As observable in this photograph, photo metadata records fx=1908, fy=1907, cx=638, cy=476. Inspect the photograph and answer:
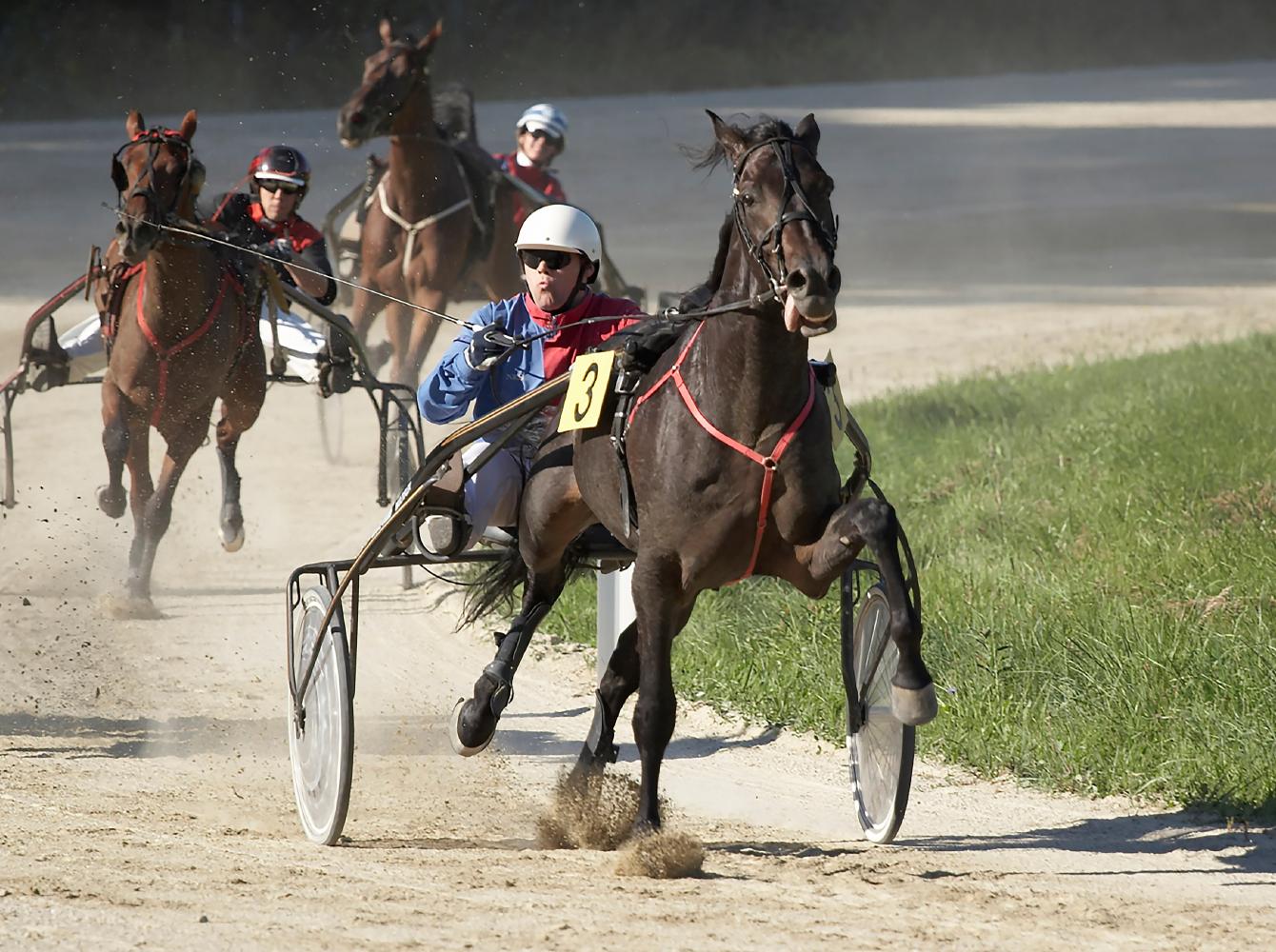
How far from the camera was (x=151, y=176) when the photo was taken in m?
7.27

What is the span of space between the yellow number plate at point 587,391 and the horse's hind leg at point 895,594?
2.36 ft

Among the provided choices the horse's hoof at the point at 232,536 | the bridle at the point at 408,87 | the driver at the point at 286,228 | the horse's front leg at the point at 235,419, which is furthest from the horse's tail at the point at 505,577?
the bridle at the point at 408,87

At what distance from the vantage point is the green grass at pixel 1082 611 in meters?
5.62

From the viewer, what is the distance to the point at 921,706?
14.1 ft

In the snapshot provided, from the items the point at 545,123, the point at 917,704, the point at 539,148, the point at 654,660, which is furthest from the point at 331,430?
the point at 917,704

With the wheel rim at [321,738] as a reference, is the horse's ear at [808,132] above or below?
above

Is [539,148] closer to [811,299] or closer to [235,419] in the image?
[235,419]

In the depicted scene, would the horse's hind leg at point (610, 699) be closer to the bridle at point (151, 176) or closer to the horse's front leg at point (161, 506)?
the bridle at point (151, 176)

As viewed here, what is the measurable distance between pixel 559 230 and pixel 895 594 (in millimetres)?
1486

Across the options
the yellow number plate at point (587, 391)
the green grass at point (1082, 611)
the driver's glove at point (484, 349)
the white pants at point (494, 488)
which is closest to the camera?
the yellow number plate at point (587, 391)

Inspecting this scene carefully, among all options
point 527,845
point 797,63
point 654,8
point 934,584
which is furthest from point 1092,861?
point 654,8

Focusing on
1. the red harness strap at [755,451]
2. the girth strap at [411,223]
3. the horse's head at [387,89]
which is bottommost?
the red harness strap at [755,451]

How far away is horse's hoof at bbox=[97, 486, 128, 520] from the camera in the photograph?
330 inches

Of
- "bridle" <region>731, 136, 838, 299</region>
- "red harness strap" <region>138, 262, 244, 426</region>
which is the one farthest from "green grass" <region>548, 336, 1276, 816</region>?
"red harness strap" <region>138, 262, 244, 426</region>
